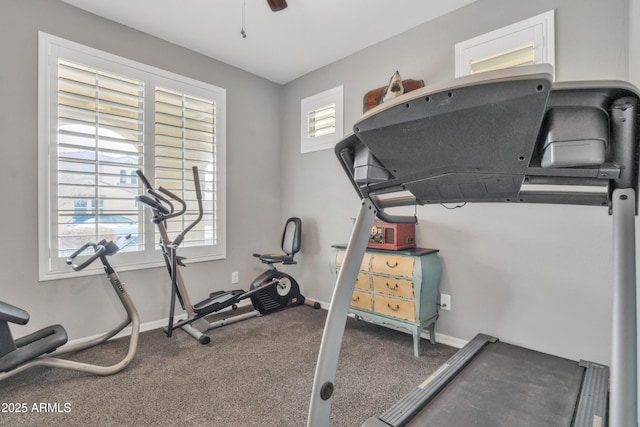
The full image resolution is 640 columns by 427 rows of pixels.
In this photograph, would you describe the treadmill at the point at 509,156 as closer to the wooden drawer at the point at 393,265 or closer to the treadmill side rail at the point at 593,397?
the treadmill side rail at the point at 593,397

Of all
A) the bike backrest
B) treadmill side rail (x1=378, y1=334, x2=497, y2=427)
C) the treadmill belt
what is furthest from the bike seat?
the treadmill belt

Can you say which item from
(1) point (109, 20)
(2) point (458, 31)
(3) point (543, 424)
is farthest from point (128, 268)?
(2) point (458, 31)

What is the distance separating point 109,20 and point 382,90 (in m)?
2.55

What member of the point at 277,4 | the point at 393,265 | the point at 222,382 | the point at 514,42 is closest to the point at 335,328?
the point at 222,382

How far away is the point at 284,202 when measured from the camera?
4098mm

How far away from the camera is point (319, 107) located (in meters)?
3.65

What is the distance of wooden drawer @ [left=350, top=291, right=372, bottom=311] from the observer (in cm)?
271

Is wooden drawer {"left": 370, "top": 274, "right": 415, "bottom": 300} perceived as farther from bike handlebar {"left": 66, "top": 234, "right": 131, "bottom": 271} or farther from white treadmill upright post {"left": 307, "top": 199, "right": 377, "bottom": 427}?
bike handlebar {"left": 66, "top": 234, "right": 131, "bottom": 271}

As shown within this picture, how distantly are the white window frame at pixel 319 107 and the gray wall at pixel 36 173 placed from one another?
560mm

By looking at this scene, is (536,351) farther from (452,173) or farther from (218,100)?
(218,100)

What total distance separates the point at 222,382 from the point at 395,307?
4.61ft

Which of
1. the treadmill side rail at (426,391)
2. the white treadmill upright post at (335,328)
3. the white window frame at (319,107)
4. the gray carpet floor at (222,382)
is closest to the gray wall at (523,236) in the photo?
the white window frame at (319,107)

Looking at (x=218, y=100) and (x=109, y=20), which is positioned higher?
(x=109, y=20)

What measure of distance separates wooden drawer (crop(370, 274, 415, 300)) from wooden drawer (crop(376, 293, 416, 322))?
0.05 meters
